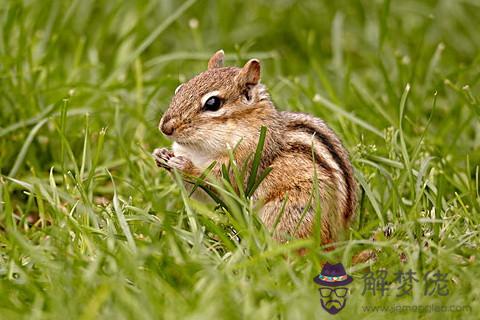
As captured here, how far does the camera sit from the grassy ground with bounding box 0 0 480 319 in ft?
10.7

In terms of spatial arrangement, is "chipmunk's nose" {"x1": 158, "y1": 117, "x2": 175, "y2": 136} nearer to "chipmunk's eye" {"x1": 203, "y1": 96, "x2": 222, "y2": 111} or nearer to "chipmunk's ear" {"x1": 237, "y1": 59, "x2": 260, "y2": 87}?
"chipmunk's eye" {"x1": 203, "y1": 96, "x2": 222, "y2": 111}

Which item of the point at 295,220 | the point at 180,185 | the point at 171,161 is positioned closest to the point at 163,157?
the point at 171,161

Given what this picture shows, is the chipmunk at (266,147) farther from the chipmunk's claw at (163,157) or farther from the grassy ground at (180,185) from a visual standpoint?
the grassy ground at (180,185)

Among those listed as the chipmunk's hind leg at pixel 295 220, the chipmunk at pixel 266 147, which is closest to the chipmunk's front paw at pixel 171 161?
the chipmunk at pixel 266 147

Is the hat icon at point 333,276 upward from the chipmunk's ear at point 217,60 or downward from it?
downward

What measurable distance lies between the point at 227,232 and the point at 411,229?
0.88 metres

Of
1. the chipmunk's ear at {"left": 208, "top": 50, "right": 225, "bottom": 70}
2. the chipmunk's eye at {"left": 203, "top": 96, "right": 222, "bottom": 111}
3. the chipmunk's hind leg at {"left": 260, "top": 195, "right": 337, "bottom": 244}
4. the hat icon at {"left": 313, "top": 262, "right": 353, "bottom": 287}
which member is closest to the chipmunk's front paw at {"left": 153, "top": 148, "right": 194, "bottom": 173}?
the chipmunk's eye at {"left": 203, "top": 96, "right": 222, "bottom": 111}

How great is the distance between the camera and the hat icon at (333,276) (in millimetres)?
A: 3350

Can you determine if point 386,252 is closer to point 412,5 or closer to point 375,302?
point 375,302

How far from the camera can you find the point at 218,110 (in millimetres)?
4316

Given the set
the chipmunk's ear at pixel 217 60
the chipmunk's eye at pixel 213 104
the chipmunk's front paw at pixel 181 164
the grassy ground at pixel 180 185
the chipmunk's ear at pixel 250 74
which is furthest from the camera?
the chipmunk's ear at pixel 217 60

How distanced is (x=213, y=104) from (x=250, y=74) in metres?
0.30

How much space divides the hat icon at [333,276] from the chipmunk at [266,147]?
19.5 inches

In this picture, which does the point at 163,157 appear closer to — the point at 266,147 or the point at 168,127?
the point at 168,127
